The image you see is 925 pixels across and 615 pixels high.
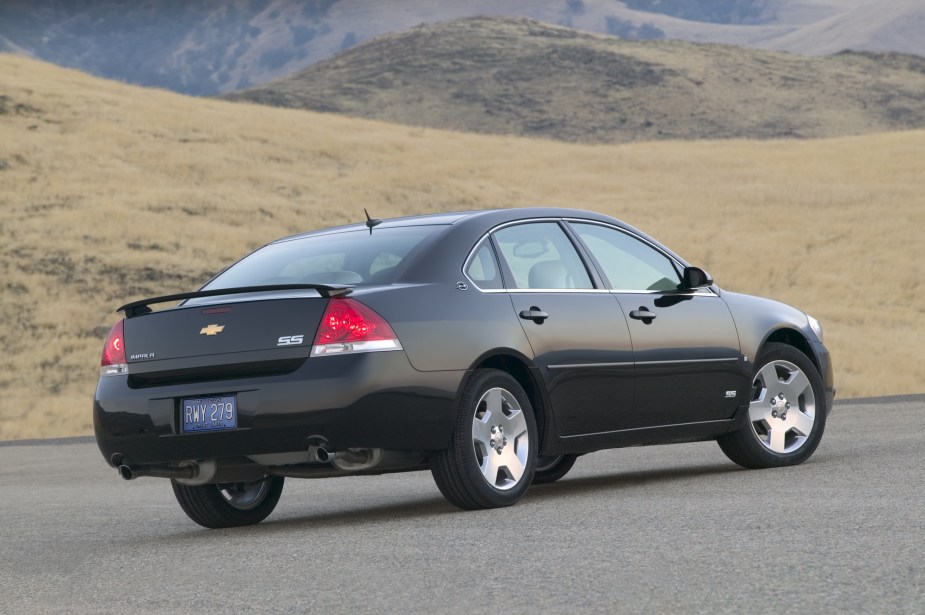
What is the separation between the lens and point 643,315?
9312 millimetres

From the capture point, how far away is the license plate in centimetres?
783

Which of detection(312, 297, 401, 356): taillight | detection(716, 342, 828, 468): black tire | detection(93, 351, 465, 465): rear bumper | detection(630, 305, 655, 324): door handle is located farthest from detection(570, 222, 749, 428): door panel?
detection(312, 297, 401, 356): taillight

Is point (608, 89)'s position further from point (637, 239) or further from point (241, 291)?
point (241, 291)

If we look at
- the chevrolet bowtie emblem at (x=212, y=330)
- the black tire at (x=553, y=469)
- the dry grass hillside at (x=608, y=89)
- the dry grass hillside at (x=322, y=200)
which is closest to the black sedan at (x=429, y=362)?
the chevrolet bowtie emblem at (x=212, y=330)

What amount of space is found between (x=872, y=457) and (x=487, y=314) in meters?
3.38

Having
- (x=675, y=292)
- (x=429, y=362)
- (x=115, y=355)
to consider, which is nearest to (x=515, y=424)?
(x=429, y=362)

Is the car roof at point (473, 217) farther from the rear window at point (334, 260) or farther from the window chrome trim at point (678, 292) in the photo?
the window chrome trim at point (678, 292)

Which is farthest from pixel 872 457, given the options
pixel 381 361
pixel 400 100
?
pixel 400 100

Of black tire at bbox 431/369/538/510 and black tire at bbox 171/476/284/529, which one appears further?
black tire at bbox 171/476/284/529

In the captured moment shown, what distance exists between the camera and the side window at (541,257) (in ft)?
29.2

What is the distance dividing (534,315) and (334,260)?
1.15 metres

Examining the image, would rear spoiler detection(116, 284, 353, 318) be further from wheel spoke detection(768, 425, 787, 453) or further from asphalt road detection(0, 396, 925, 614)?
wheel spoke detection(768, 425, 787, 453)

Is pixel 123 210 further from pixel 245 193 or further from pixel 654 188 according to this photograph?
pixel 654 188

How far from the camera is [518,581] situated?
19.7ft
